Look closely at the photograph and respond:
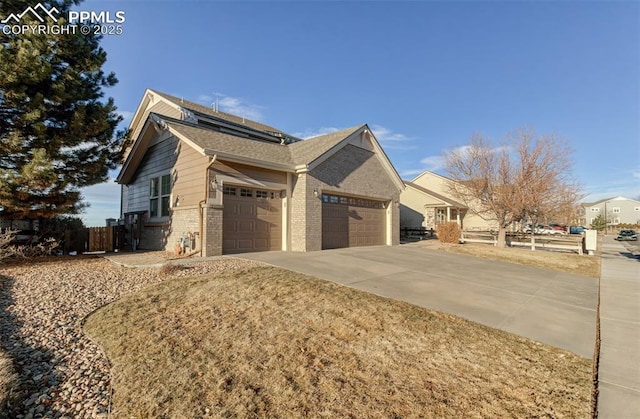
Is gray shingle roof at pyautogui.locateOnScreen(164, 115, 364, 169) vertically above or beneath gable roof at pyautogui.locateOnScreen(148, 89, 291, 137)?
beneath

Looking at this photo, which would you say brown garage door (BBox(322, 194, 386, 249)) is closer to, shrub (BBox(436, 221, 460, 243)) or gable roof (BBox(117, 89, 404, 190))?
gable roof (BBox(117, 89, 404, 190))

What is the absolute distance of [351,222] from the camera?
15.6 m

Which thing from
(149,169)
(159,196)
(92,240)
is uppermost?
(149,169)

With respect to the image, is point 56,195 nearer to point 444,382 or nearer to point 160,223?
point 160,223

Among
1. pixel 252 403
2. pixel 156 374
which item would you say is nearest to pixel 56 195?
pixel 156 374

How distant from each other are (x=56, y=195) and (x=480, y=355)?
13064 millimetres

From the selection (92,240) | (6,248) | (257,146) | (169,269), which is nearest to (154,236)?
(92,240)

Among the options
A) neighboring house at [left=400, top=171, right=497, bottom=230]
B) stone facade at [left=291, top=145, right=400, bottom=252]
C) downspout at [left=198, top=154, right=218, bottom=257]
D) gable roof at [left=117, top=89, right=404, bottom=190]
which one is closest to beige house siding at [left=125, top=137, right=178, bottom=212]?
gable roof at [left=117, top=89, right=404, bottom=190]

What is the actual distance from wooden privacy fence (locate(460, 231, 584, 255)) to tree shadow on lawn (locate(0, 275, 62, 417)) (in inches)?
838

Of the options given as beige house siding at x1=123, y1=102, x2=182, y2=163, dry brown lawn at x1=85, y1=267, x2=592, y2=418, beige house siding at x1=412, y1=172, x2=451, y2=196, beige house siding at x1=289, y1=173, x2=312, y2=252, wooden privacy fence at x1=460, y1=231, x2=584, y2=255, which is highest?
beige house siding at x1=123, y1=102, x2=182, y2=163

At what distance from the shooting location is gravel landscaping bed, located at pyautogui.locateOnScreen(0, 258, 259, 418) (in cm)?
302

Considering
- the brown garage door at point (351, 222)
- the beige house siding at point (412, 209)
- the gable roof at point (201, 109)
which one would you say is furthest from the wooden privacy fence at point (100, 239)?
the beige house siding at point (412, 209)

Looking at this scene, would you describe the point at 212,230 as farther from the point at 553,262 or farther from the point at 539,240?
the point at 539,240

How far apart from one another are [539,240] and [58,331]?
2437 centimetres
